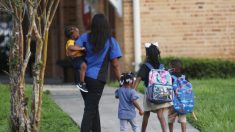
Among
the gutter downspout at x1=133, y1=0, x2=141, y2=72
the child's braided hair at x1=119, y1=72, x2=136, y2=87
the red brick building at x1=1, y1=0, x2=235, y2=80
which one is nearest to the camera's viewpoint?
the child's braided hair at x1=119, y1=72, x2=136, y2=87

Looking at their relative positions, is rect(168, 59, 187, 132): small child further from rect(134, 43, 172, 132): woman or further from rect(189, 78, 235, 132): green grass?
rect(189, 78, 235, 132): green grass

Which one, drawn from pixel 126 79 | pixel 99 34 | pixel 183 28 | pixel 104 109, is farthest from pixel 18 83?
pixel 183 28

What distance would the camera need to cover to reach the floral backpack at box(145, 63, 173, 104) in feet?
30.7

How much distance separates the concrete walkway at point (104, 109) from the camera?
415 inches

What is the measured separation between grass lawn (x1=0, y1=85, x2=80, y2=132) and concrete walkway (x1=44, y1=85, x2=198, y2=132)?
0.54ft

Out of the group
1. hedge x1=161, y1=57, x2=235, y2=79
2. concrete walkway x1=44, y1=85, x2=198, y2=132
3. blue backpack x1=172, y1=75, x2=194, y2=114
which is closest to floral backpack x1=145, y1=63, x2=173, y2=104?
blue backpack x1=172, y1=75, x2=194, y2=114

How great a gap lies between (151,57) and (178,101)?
0.70 meters

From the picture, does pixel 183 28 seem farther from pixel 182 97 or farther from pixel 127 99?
pixel 127 99

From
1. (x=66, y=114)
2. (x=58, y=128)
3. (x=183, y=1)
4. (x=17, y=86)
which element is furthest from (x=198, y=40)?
(x=17, y=86)

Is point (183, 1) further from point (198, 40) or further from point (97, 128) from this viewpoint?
point (97, 128)

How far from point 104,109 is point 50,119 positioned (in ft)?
4.78

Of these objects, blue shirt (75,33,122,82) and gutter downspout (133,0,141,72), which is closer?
blue shirt (75,33,122,82)

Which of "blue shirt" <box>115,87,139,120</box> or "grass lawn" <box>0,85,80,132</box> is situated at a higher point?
"blue shirt" <box>115,87,139,120</box>

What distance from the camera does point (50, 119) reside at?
36.4ft
